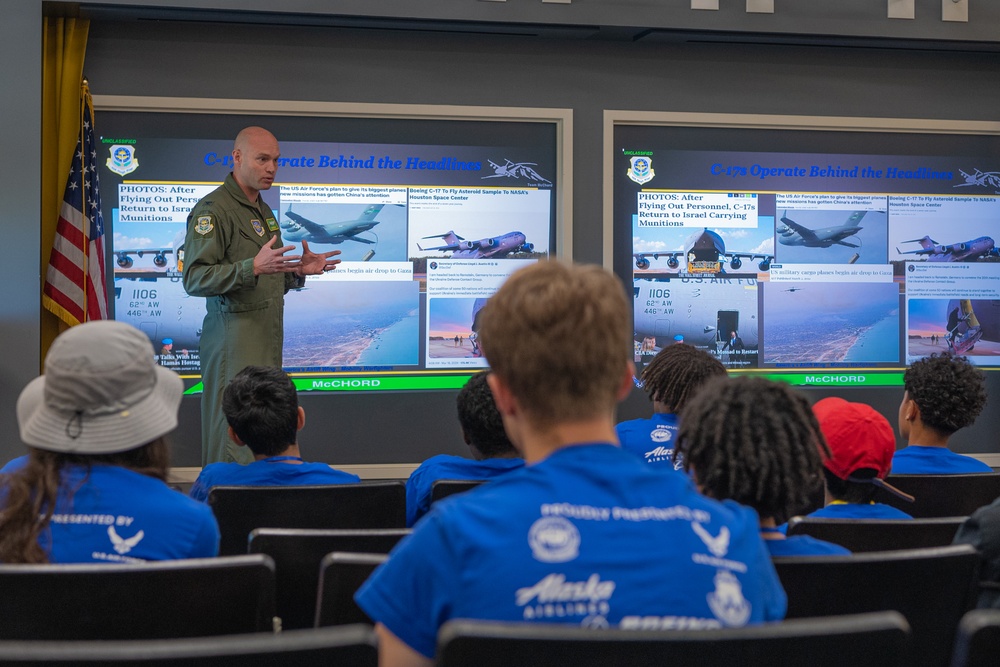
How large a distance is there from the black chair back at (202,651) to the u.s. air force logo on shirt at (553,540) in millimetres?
199

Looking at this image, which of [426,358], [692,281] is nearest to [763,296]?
[692,281]

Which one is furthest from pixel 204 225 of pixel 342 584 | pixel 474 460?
pixel 342 584

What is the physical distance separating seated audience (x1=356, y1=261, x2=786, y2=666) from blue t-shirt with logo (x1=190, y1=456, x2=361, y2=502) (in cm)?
139

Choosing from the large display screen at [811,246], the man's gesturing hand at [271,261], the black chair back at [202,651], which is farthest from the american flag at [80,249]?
the black chair back at [202,651]

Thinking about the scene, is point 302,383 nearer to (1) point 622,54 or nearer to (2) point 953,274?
(1) point 622,54

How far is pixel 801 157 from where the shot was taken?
5434 millimetres

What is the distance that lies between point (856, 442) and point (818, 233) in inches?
141

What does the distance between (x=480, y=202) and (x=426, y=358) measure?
Answer: 0.91 meters

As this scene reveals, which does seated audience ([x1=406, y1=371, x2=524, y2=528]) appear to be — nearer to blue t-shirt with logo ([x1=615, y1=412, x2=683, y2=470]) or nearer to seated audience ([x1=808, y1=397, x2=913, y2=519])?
blue t-shirt with logo ([x1=615, y1=412, x2=683, y2=470])

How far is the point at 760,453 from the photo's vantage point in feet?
4.95

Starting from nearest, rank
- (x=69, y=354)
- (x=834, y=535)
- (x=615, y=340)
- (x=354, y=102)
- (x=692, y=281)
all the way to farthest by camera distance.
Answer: (x=615, y=340) < (x=69, y=354) < (x=834, y=535) < (x=354, y=102) < (x=692, y=281)

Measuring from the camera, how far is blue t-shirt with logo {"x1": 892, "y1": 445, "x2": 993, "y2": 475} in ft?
9.55

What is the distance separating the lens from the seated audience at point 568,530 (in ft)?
3.36

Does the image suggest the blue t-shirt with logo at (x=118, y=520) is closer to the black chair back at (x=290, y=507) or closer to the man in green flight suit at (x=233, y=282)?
the black chair back at (x=290, y=507)
